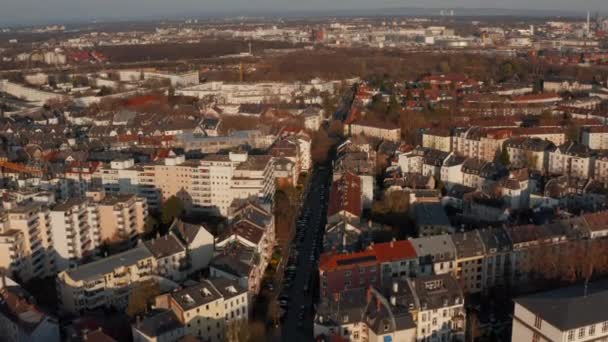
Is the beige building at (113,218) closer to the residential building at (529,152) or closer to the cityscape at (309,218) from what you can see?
the cityscape at (309,218)

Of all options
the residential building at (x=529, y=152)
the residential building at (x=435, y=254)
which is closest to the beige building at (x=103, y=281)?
the residential building at (x=435, y=254)

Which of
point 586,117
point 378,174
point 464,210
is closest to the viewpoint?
point 464,210

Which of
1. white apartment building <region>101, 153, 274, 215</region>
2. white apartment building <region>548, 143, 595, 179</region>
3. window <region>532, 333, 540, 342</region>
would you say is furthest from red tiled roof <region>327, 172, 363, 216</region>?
white apartment building <region>548, 143, 595, 179</region>

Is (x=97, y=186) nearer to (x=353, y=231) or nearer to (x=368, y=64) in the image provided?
(x=353, y=231)

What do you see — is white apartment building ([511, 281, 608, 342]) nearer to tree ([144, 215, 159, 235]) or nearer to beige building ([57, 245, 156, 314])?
beige building ([57, 245, 156, 314])

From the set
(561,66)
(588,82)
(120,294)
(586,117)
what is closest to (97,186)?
(120,294)

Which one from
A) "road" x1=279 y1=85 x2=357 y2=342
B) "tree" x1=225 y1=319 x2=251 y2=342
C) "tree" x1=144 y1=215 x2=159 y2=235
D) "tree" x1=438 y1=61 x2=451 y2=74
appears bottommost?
"road" x1=279 y1=85 x2=357 y2=342
